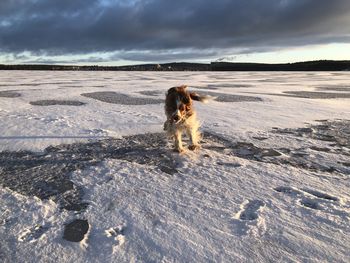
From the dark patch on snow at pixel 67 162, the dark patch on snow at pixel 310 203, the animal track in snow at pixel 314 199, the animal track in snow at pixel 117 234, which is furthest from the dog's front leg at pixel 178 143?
the animal track in snow at pixel 117 234

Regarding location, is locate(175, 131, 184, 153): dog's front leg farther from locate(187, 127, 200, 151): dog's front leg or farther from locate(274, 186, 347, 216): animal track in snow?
locate(274, 186, 347, 216): animal track in snow

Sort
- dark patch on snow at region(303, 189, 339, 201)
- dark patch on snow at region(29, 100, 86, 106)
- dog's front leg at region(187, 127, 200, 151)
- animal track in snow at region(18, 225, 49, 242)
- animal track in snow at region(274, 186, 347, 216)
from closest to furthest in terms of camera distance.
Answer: animal track in snow at region(18, 225, 49, 242) < animal track in snow at region(274, 186, 347, 216) < dark patch on snow at region(303, 189, 339, 201) < dog's front leg at region(187, 127, 200, 151) < dark patch on snow at region(29, 100, 86, 106)

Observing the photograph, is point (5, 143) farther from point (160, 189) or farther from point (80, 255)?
point (80, 255)

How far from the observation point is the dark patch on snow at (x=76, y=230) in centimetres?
296

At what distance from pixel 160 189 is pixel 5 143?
9.44 ft

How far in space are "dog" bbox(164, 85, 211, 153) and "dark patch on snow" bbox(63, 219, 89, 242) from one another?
90.0 inches

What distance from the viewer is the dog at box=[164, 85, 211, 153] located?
17.6ft

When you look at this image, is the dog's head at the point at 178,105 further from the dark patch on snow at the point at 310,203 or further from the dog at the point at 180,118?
the dark patch on snow at the point at 310,203

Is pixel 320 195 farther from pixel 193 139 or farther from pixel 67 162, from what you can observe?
pixel 67 162

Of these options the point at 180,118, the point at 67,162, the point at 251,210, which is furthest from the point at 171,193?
the point at 180,118

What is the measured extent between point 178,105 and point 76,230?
2.68m

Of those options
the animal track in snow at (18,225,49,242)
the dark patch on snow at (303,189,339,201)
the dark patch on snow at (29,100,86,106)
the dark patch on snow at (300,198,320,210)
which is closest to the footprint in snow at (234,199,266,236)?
the dark patch on snow at (300,198,320,210)

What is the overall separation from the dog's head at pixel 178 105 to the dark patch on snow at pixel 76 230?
97.1 inches

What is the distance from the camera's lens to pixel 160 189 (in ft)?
12.7
